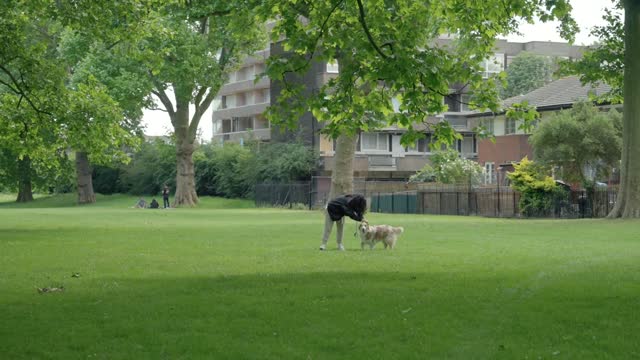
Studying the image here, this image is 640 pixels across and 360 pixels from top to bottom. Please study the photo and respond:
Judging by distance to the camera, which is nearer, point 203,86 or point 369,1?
point 369,1

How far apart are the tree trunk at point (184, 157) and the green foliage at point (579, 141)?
31.7 m

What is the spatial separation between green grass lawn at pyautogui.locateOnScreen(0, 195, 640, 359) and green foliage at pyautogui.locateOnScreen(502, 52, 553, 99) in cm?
8781

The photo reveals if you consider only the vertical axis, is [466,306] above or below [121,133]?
below

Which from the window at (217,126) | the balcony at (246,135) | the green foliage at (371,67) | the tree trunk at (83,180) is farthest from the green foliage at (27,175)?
the green foliage at (371,67)

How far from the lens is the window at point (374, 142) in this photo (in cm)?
9038

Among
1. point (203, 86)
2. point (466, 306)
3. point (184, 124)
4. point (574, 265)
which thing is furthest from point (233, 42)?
point (466, 306)

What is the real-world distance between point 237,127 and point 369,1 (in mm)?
98301

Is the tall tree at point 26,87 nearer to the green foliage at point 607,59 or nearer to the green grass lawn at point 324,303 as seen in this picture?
the green grass lawn at point 324,303

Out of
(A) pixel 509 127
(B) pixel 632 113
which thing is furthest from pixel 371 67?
(A) pixel 509 127

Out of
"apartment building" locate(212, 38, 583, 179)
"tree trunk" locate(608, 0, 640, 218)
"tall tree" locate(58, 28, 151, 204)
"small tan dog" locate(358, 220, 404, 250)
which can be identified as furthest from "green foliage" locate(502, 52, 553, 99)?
"small tan dog" locate(358, 220, 404, 250)

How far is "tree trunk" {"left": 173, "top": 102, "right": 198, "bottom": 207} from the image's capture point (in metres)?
76.8

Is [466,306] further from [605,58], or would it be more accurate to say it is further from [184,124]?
[184,124]

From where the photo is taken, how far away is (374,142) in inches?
3563

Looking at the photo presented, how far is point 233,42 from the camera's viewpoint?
70188 mm
